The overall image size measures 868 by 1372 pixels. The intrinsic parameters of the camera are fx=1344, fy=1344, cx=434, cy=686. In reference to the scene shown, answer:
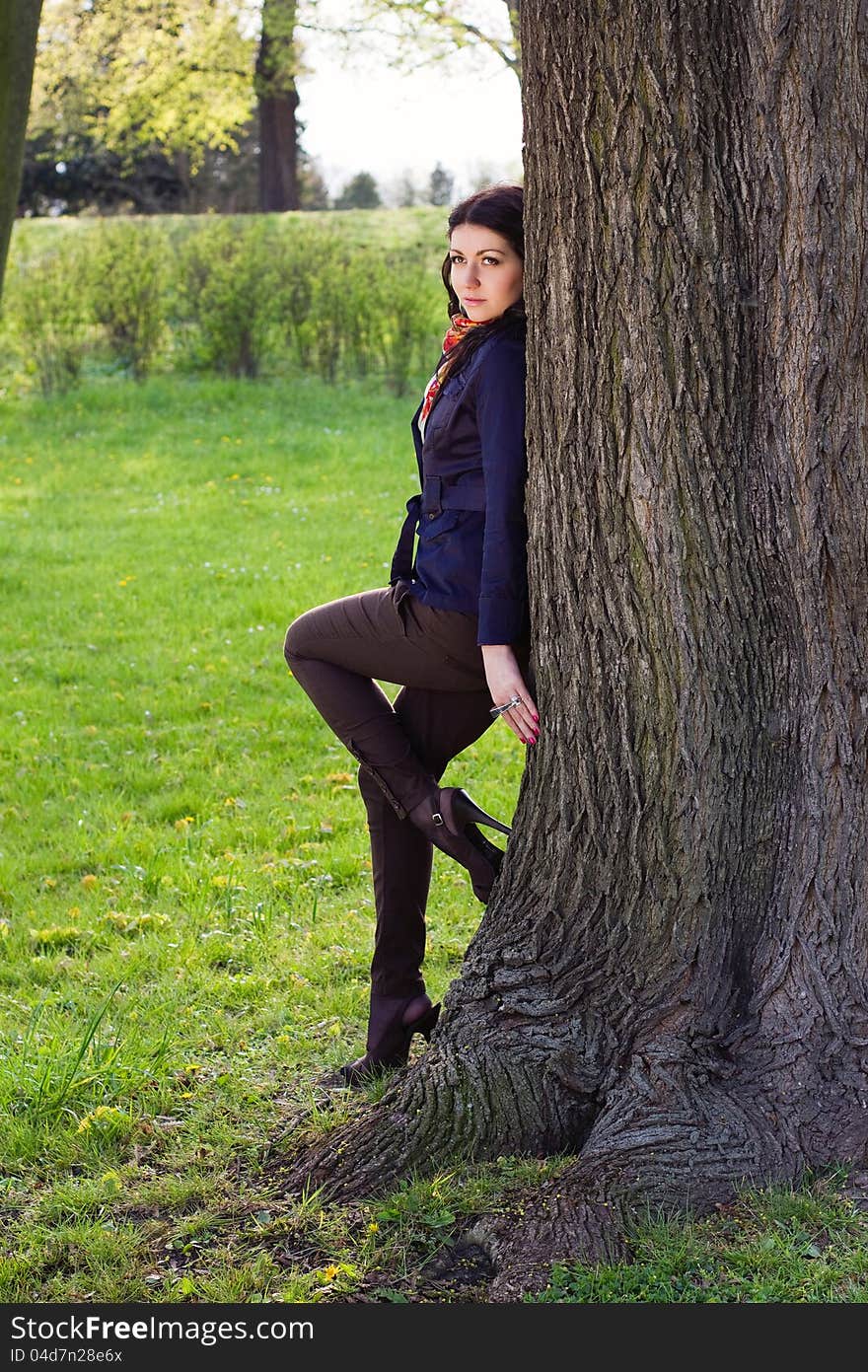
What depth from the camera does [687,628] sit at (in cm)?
288

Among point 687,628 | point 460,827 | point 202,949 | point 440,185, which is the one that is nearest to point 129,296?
point 202,949

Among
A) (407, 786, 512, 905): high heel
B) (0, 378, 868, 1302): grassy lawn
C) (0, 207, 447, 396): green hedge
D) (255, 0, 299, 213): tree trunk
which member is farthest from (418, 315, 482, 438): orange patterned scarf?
(255, 0, 299, 213): tree trunk

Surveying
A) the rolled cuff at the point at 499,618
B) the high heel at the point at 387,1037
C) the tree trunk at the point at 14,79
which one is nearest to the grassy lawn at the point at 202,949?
the high heel at the point at 387,1037

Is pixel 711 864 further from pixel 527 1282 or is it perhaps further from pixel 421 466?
pixel 421 466

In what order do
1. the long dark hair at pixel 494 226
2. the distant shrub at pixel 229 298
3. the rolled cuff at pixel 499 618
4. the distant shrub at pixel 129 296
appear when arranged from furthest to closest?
the distant shrub at pixel 229 298, the distant shrub at pixel 129 296, the long dark hair at pixel 494 226, the rolled cuff at pixel 499 618

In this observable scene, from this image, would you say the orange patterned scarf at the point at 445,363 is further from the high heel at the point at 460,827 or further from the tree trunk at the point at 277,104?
the tree trunk at the point at 277,104

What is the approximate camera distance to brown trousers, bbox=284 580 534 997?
3.24 metres

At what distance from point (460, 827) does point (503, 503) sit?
0.78 m

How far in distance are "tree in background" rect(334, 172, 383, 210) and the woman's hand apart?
35.2 m

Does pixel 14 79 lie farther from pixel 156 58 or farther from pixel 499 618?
pixel 156 58

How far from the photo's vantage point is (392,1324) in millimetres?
2635

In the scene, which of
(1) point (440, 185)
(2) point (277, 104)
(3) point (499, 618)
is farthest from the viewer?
(1) point (440, 185)

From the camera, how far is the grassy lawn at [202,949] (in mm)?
2770

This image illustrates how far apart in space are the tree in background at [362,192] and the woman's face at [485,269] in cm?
3482
